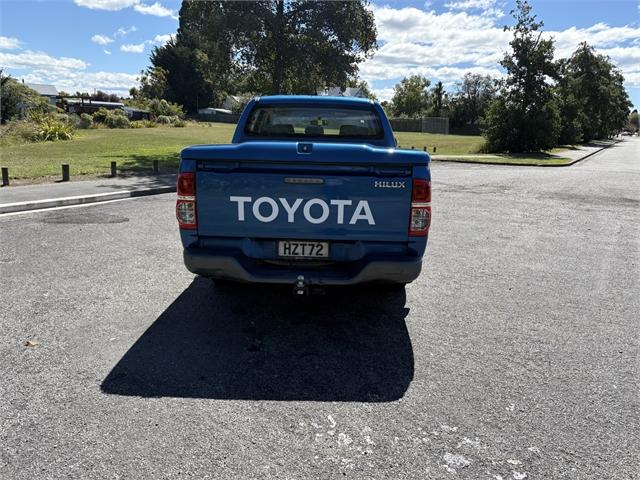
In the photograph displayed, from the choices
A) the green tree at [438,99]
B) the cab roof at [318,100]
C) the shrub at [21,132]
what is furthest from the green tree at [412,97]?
the cab roof at [318,100]

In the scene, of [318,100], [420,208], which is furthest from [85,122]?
[420,208]

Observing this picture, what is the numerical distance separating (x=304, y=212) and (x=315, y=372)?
3.91 ft

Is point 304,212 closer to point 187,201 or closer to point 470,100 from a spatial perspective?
point 187,201

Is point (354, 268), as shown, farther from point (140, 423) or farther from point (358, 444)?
point (140, 423)

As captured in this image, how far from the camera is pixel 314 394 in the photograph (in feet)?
10.3

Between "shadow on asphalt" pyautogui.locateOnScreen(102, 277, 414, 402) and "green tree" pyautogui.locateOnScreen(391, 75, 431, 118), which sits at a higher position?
"green tree" pyautogui.locateOnScreen(391, 75, 431, 118)

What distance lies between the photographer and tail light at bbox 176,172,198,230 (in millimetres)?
3773

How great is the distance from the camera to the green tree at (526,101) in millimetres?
28844

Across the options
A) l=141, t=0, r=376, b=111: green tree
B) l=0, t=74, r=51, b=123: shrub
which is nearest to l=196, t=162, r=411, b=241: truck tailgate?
l=141, t=0, r=376, b=111: green tree

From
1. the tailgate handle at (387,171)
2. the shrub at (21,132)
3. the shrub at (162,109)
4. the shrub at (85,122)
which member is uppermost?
the shrub at (162,109)

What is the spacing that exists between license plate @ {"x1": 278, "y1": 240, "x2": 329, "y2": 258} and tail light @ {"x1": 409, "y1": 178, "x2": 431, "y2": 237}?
69 centimetres

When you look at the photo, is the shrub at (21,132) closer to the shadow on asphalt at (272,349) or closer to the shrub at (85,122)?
the shrub at (85,122)

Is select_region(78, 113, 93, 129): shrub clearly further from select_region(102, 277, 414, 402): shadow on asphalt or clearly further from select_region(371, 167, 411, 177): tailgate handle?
select_region(371, 167, 411, 177): tailgate handle

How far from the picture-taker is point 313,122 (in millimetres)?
5602
